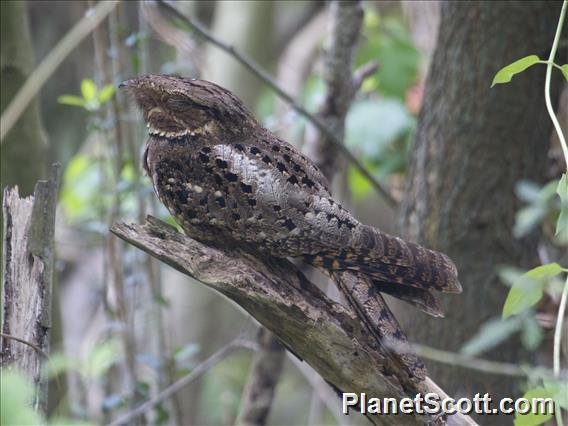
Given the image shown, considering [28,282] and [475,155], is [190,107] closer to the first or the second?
[28,282]

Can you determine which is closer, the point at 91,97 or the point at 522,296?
the point at 522,296

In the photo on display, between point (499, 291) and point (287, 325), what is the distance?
57.1 inches

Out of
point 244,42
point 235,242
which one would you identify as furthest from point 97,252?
point 235,242

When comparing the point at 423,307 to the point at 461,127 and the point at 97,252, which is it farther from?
the point at 97,252

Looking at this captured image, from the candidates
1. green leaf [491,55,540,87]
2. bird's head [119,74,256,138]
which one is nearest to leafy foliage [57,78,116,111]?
bird's head [119,74,256,138]

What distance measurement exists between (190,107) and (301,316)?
0.62 metres

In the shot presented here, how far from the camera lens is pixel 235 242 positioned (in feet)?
6.79

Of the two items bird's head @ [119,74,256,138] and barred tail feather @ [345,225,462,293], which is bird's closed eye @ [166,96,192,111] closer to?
bird's head @ [119,74,256,138]

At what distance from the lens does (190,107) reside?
6.79 ft

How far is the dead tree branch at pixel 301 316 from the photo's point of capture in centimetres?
183

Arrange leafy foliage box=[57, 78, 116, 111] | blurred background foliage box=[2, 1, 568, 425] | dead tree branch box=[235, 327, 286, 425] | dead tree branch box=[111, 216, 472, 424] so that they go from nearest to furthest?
dead tree branch box=[111, 216, 472, 424]
leafy foliage box=[57, 78, 116, 111]
blurred background foliage box=[2, 1, 568, 425]
dead tree branch box=[235, 327, 286, 425]

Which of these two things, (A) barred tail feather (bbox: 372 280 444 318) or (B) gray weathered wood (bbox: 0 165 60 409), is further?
(A) barred tail feather (bbox: 372 280 444 318)

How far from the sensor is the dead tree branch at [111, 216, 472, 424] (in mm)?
1835

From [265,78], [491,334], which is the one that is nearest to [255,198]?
[491,334]
